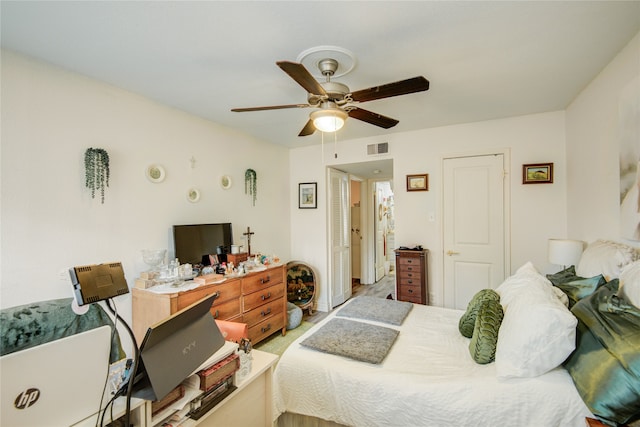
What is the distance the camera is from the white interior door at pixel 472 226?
3.27 meters

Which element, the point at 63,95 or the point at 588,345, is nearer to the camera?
the point at 588,345

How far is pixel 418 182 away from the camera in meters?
3.66

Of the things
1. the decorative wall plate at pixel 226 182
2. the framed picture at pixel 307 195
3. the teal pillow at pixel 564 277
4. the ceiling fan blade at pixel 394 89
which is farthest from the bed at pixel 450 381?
the framed picture at pixel 307 195

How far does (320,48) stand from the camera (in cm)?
179

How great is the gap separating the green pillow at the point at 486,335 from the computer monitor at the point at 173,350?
137 cm

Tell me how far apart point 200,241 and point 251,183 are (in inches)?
44.3

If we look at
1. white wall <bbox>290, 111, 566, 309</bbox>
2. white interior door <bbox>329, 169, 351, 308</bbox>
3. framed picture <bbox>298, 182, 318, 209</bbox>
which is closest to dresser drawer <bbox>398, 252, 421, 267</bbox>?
white wall <bbox>290, 111, 566, 309</bbox>

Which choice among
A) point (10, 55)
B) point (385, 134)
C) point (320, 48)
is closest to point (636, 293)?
point (320, 48)

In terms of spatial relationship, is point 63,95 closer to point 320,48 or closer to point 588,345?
point 320,48

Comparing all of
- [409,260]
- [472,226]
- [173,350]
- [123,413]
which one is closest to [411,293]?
[409,260]

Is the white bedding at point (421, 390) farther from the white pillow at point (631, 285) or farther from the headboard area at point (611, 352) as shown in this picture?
the white pillow at point (631, 285)

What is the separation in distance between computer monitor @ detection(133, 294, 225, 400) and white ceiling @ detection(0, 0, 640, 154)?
1.50 meters

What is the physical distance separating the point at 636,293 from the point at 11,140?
3532 millimetres

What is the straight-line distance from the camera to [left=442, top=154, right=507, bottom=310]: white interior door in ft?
10.7
